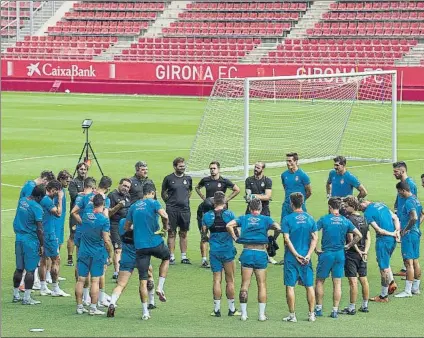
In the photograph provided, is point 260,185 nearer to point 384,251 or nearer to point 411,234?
point 411,234

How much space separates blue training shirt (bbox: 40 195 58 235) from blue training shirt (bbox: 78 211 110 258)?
1374mm

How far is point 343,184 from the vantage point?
1930cm

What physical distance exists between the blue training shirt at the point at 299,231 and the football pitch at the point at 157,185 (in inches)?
37.0

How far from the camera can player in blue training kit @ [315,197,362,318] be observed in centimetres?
1505

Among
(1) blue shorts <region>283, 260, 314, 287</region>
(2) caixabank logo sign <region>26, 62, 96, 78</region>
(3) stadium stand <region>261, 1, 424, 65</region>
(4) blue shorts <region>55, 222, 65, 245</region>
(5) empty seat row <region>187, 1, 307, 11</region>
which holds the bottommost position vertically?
(1) blue shorts <region>283, 260, 314, 287</region>

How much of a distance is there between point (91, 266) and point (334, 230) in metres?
3.38

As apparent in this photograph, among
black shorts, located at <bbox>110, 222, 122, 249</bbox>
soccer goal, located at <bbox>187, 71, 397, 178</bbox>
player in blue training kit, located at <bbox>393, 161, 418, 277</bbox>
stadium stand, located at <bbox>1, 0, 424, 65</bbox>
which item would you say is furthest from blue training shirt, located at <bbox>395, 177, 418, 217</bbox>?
stadium stand, located at <bbox>1, 0, 424, 65</bbox>

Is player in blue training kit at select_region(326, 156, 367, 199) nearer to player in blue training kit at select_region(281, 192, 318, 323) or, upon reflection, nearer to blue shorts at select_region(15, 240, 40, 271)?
player in blue training kit at select_region(281, 192, 318, 323)

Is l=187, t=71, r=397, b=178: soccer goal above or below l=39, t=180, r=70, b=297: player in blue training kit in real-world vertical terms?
above

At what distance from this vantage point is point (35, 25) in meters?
73.6

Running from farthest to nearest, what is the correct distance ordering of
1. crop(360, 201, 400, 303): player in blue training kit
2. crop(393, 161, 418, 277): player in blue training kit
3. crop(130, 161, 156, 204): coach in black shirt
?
crop(130, 161, 156, 204): coach in black shirt
crop(393, 161, 418, 277): player in blue training kit
crop(360, 201, 400, 303): player in blue training kit

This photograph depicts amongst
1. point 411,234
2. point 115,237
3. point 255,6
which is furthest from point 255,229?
point 255,6

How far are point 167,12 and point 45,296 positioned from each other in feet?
177

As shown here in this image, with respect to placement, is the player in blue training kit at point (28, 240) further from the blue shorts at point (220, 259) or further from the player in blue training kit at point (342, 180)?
the player in blue training kit at point (342, 180)
